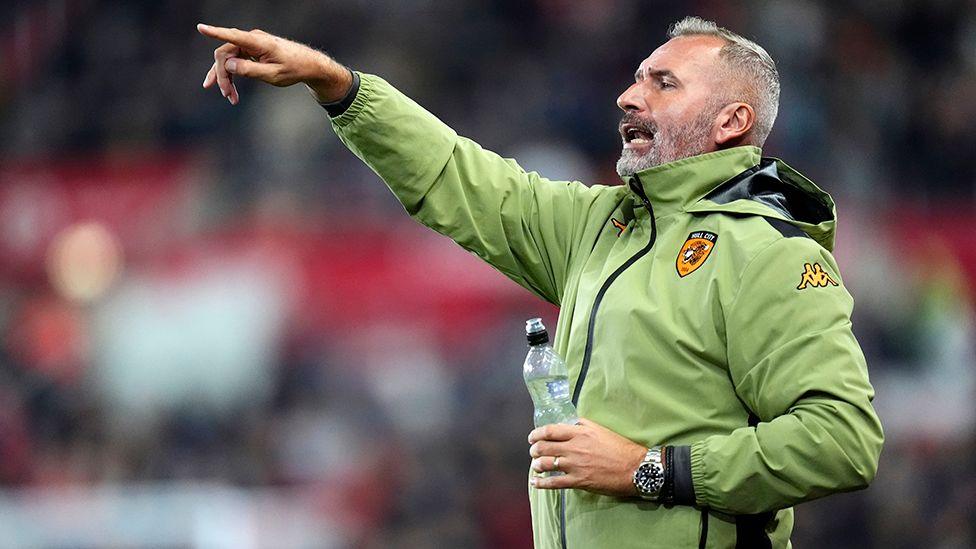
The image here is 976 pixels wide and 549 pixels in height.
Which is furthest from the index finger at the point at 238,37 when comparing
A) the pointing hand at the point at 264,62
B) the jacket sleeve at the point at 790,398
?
the jacket sleeve at the point at 790,398

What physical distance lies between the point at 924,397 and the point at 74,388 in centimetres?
473

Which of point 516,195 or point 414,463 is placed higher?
point 516,195

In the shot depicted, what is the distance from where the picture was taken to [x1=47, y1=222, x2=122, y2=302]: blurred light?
9055 millimetres

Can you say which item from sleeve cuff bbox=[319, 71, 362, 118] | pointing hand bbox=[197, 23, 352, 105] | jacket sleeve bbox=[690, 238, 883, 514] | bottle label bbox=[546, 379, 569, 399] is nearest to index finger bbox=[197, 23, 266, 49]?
pointing hand bbox=[197, 23, 352, 105]

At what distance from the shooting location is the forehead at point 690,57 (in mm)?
3264

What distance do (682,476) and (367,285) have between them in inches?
231

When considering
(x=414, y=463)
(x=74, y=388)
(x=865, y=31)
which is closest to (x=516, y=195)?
(x=414, y=463)

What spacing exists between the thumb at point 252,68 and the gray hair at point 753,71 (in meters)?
0.88

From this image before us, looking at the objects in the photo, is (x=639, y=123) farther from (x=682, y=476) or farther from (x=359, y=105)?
(x=682, y=476)

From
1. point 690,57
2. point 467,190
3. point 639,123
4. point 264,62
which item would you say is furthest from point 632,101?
point 264,62

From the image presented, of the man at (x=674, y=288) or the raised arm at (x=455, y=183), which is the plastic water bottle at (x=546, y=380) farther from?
the raised arm at (x=455, y=183)

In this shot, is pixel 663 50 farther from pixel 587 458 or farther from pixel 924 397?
pixel 924 397

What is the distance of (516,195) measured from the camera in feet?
11.3

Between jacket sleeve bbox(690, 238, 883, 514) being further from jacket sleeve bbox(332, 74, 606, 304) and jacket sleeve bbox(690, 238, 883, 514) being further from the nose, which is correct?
jacket sleeve bbox(332, 74, 606, 304)
